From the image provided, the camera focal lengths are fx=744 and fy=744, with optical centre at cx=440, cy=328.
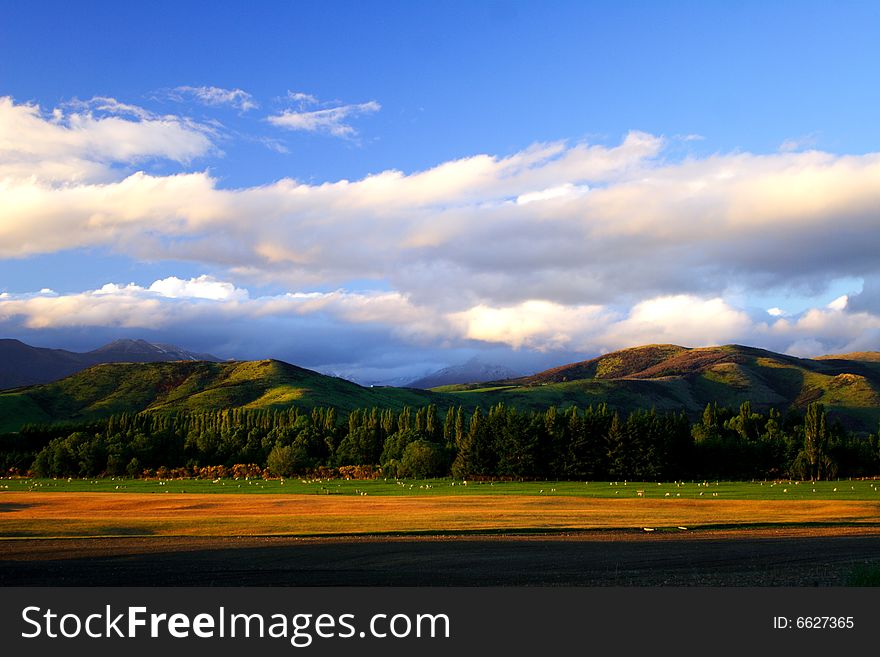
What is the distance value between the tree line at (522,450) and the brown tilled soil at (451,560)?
81.7m

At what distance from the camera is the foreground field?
51906 mm

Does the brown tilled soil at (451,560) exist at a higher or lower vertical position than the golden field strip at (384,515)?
higher

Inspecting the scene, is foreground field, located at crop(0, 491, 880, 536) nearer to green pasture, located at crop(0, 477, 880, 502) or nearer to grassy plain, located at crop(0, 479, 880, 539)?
grassy plain, located at crop(0, 479, 880, 539)

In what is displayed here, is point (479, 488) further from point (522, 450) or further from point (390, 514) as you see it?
point (390, 514)

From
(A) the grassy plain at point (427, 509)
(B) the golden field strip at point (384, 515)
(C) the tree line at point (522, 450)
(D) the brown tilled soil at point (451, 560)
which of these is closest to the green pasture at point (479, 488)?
(A) the grassy plain at point (427, 509)

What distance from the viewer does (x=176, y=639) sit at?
21.4 m

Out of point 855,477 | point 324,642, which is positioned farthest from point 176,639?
point 855,477

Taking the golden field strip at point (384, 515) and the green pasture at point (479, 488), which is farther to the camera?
the green pasture at point (479, 488)

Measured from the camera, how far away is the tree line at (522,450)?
423 feet

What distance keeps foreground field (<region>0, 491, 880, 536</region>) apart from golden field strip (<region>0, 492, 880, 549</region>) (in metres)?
0.08

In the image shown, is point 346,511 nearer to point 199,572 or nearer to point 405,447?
point 199,572

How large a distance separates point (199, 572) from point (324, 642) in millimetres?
13035

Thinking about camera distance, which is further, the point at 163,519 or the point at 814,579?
the point at 163,519

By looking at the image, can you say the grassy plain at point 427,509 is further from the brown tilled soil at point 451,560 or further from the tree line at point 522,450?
the tree line at point 522,450
